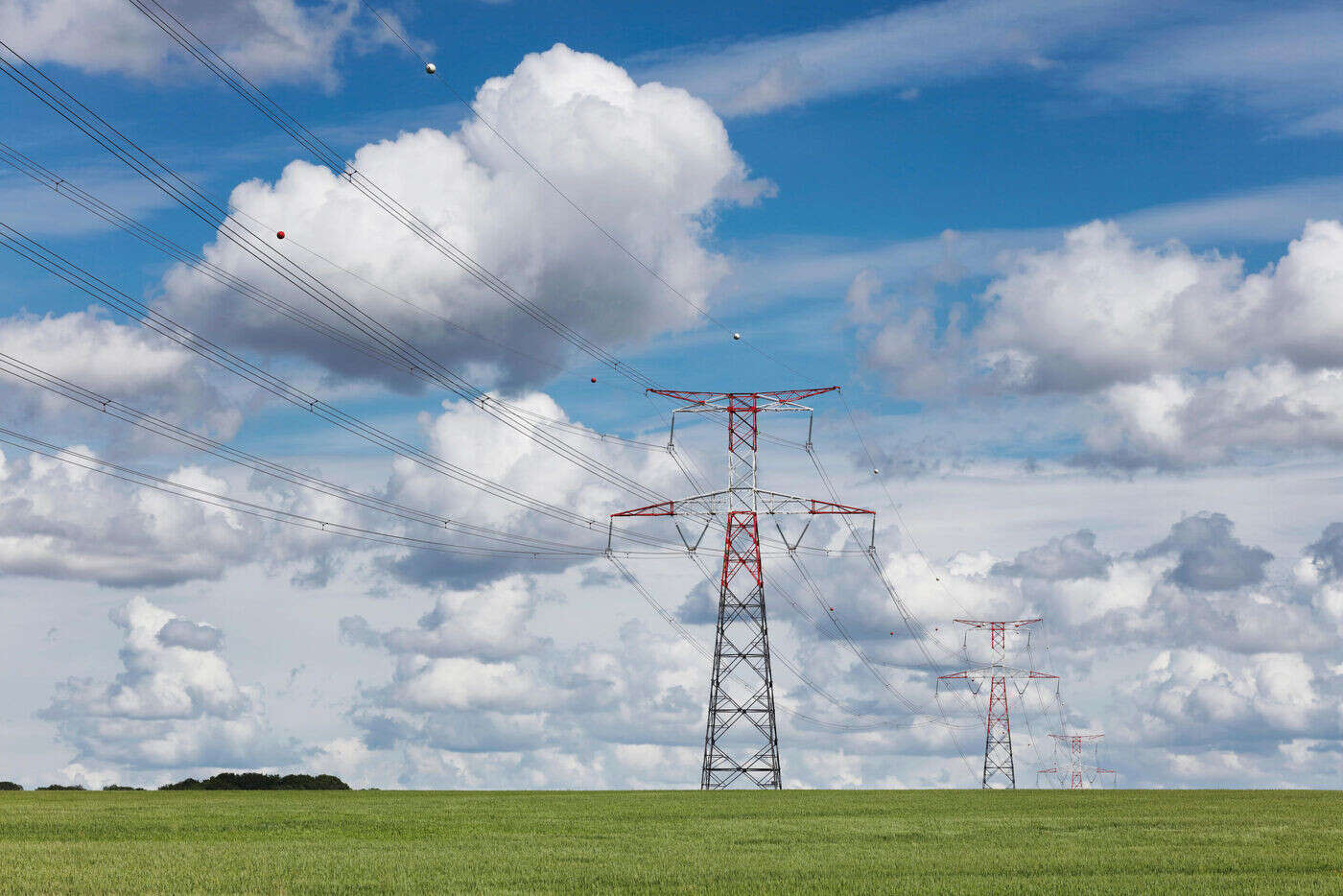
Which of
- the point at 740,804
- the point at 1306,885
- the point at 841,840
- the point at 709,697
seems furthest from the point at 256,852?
the point at 709,697

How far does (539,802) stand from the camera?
58.9 metres

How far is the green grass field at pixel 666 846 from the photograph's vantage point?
2661 centimetres

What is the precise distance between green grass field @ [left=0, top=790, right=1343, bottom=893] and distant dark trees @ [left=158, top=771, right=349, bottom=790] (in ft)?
70.6

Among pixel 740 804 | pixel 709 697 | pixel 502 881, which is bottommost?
pixel 502 881

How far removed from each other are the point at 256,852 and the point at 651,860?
9.47 m

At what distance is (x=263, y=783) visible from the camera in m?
82.7

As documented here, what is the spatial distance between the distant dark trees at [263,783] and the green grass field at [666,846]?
2153 centimetres

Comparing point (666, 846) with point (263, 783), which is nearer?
point (666, 846)

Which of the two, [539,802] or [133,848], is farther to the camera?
[539,802]

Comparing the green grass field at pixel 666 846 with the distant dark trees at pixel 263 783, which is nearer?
the green grass field at pixel 666 846

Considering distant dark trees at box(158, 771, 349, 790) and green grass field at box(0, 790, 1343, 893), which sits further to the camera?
distant dark trees at box(158, 771, 349, 790)

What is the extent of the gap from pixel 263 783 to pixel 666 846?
54208mm

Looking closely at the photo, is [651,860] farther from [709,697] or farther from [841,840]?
[709,697]

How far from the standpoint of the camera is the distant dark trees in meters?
79.9
